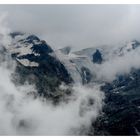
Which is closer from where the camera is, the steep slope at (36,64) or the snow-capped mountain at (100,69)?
the snow-capped mountain at (100,69)

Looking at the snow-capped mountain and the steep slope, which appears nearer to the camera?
the snow-capped mountain

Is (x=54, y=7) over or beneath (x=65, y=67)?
over

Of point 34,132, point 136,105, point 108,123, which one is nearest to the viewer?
point 34,132

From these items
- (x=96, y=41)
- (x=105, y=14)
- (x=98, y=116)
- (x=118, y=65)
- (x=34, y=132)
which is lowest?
(x=98, y=116)

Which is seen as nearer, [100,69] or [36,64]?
[100,69]

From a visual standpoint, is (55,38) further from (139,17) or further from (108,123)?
(108,123)

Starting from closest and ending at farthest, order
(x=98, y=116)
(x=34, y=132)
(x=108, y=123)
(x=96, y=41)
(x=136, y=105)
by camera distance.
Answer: (x=34, y=132) → (x=96, y=41) → (x=136, y=105) → (x=108, y=123) → (x=98, y=116)

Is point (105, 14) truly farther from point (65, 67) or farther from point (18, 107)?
point (18, 107)

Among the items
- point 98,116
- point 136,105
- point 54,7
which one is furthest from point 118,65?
point 54,7
